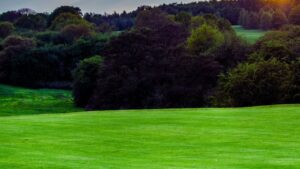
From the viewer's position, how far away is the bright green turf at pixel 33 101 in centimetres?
6728

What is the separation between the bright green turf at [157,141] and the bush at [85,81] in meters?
→ 46.7

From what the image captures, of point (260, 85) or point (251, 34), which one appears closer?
point (260, 85)

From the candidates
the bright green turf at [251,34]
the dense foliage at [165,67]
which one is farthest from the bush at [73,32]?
the bright green turf at [251,34]

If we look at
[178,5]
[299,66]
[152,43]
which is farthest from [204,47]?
[178,5]

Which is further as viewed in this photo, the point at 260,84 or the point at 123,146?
the point at 260,84

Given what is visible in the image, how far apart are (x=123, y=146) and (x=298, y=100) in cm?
3180

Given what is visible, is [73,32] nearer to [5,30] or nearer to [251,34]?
[5,30]

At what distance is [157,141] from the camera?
20.2 m

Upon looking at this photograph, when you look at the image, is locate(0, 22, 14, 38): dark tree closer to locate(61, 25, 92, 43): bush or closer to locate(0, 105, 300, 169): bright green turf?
locate(61, 25, 92, 43): bush

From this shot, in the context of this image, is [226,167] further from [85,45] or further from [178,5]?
[178,5]

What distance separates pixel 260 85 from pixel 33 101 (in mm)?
39222

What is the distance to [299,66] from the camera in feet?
166

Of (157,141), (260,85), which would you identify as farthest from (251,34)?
(157,141)

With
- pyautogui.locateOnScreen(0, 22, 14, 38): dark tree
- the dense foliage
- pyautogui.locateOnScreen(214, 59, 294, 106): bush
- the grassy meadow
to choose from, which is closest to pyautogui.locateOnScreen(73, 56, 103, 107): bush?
the dense foliage
